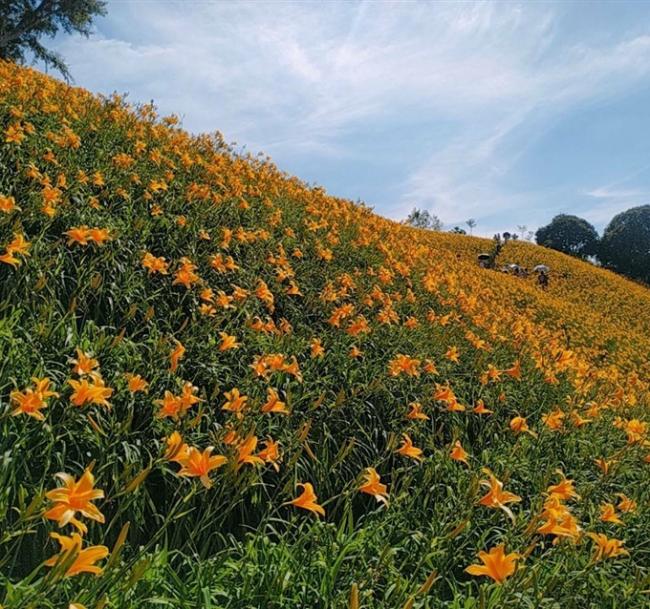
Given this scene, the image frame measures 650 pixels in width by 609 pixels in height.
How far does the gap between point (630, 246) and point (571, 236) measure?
4.58 metres

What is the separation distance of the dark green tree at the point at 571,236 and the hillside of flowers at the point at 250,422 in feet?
110

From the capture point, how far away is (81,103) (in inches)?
203

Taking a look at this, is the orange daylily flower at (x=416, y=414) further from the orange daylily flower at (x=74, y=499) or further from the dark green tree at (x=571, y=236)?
the dark green tree at (x=571, y=236)

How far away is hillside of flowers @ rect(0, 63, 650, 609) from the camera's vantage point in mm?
1655

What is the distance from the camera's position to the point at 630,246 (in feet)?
105

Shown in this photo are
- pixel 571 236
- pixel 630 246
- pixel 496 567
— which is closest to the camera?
pixel 496 567

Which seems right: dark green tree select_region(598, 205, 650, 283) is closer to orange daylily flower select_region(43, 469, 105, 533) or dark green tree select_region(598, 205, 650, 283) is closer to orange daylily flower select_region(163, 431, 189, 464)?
orange daylily flower select_region(163, 431, 189, 464)

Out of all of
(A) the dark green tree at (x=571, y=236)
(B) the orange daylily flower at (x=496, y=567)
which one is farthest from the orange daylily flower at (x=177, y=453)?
(A) the dark green tree at (x=571, y=236)

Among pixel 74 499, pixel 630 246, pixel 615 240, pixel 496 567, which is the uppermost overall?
pixel 615 240

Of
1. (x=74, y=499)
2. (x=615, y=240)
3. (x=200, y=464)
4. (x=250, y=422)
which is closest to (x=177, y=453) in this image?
(x=200, y=464)

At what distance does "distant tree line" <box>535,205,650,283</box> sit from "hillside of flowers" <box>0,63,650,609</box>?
31036mm

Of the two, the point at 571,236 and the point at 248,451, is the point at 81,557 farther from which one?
the point at 571,236

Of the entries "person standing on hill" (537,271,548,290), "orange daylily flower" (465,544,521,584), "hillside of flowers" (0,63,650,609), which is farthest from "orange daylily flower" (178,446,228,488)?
"person standing on hill" (537,271,548,290)

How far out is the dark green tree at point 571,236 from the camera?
35.0 meters
